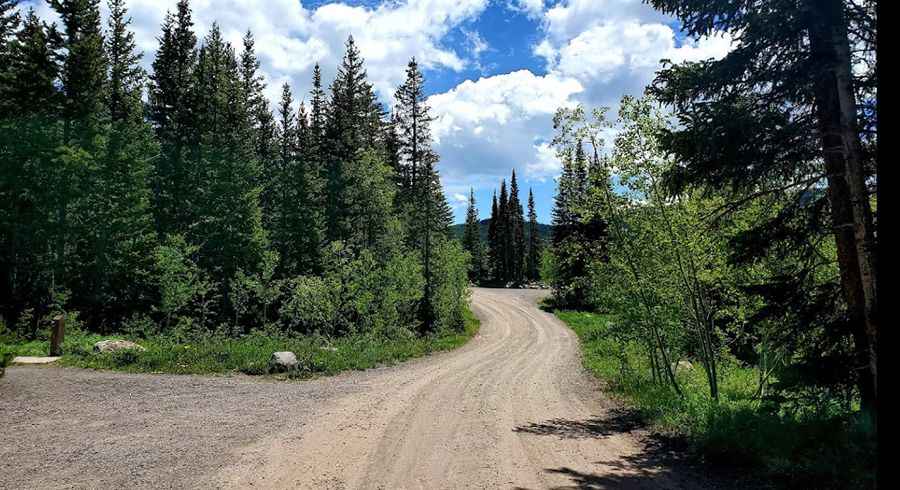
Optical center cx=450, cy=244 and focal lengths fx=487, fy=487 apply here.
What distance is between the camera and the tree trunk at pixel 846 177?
7199 millimetres

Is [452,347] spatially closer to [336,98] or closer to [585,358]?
[585,358]

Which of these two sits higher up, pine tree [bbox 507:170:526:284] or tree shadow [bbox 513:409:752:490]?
pine tree [bbox 507:170:526:284]

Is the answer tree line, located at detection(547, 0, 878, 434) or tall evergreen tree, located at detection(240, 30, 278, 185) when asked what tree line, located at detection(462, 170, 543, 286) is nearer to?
tall evergreen tree, located at detection(240, 30, 278, 185)

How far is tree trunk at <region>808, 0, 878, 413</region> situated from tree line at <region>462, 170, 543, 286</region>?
75.9 m

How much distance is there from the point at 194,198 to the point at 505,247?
6033cm

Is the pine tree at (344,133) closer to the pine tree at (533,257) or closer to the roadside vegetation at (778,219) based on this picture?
the roadside vegetation at (778,219)

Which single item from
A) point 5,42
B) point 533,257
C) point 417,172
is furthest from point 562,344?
point 533,257

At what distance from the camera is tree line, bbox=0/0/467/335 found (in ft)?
83.4

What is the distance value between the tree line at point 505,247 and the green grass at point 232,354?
2486 inches

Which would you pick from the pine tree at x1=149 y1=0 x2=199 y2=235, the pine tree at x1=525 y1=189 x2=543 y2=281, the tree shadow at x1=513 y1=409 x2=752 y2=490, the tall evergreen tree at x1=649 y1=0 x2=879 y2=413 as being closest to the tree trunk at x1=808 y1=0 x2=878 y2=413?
the tall evergreen tree at x1=649 y1=0 x2=879 y2=413

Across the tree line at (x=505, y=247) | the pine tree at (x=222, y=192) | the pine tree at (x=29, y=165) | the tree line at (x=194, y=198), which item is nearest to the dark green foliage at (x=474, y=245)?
the tree line at (x=505, y=247)

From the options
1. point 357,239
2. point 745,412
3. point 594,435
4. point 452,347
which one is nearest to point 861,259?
point 745,412

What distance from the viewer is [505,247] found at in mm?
88000

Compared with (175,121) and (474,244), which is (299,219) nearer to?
(175,121)
